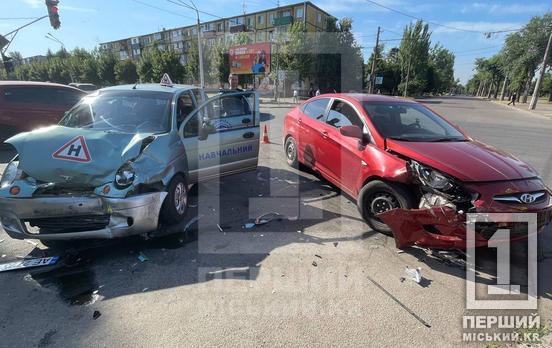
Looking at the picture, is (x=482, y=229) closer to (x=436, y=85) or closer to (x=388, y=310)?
(x=388, y=310)

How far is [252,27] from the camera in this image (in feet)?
202

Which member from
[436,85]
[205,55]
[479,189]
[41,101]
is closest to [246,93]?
[479,189]

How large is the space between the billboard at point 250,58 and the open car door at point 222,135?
34.5 m

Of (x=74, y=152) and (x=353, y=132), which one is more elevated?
(x=353, y=132)

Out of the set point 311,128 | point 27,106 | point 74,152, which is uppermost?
point 27,106

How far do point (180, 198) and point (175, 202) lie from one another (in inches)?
7.7

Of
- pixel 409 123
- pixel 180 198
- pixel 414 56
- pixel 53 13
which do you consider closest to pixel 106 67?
pixel 53 13

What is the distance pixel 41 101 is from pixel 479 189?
9.86 m

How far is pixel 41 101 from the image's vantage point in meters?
8.33

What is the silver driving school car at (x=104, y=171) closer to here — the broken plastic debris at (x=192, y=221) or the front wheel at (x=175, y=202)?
the front wheel at (x=175, y=202)

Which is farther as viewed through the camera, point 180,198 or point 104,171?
point 180,198

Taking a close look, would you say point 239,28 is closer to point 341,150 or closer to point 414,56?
point 414,56

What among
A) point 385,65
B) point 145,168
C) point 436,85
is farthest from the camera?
point 436,85

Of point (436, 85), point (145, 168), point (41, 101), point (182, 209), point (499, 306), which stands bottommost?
point (499, 306)
